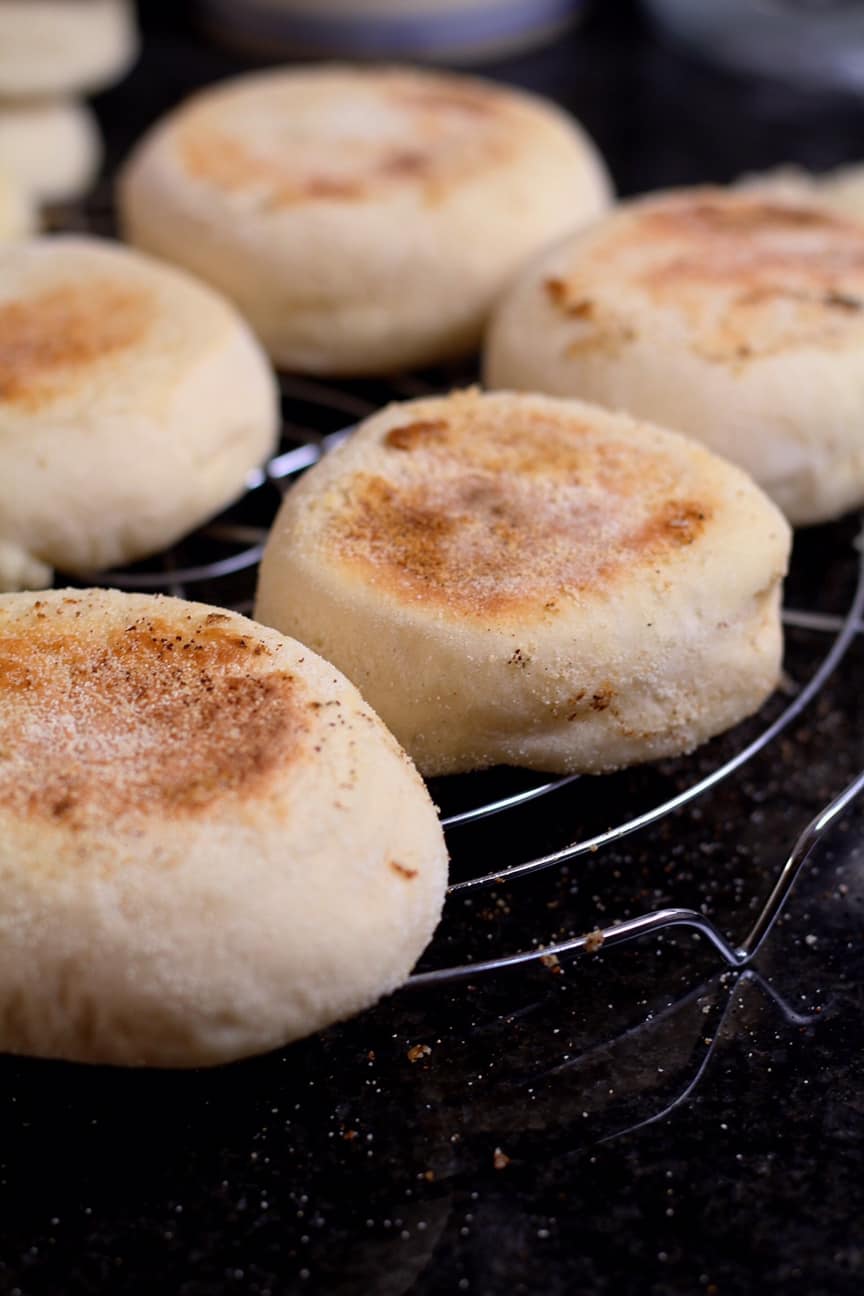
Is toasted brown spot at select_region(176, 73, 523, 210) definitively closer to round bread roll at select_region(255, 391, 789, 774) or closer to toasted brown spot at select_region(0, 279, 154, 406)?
toasted brown spot at select_region(0, 279, 154, 406)

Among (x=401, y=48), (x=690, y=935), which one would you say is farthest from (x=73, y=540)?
(x=401, y=48)

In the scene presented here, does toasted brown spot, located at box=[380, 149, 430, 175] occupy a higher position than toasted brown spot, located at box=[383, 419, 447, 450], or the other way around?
toasted brown spot, located at box=[380, 149, 430, 175]

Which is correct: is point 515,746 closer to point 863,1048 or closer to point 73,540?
point 863,1048

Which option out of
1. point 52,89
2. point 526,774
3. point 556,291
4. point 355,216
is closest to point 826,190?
point 556,291

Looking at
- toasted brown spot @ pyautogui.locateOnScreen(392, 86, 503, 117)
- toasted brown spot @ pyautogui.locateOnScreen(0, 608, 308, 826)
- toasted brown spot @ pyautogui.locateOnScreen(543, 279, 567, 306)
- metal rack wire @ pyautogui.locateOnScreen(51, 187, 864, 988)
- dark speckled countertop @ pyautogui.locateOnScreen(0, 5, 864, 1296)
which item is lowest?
dark speckled countertop @ pyautogui.locateOnScreen(0, 5, 864, 1296)

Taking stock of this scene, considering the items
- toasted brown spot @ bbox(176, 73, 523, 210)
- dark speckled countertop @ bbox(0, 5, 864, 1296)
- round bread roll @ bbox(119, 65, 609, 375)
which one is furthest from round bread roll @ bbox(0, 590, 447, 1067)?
toasted brown spot @ bbox(176, 73, 523, 210)

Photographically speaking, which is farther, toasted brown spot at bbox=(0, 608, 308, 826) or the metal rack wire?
the metal rack wire

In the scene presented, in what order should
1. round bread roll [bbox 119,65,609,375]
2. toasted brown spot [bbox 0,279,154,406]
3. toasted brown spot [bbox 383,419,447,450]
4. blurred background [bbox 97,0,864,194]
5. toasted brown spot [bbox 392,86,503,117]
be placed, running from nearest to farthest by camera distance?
toasted brown spot [bbox 383,419,447,450]
toasted brown spot [bbox 0,279,154,406]
round bread roll [bbox 119,65,609,375]
toasted brown spot [bbox 392,86,503,117]
blurred background [bbox 97,0,864,194]

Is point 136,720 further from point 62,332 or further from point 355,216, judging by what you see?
point 355,216
